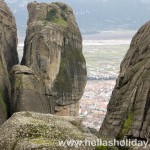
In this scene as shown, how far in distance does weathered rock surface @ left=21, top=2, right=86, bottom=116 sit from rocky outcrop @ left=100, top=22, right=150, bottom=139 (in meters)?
26.1

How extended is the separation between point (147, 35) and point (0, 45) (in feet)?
81.4

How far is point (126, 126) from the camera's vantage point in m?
29.5

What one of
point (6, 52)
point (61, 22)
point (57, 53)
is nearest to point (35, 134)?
point (6, 52)

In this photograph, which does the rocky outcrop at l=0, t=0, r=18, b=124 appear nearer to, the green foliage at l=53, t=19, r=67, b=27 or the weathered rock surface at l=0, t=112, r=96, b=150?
the green foliage at l=53, t=19, r=67, b=27

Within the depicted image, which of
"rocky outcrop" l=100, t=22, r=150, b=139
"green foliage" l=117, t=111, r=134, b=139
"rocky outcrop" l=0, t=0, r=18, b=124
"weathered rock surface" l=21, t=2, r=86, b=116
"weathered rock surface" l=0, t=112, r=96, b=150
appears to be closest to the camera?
"weathered rock surface" l=0, t=112, r=96, b=150

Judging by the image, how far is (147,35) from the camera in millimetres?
35656

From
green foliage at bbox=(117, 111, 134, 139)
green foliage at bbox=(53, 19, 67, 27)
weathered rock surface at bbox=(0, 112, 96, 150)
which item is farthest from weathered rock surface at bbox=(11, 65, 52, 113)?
weathered rock surface at bbox=(0, 112, 96, 150)

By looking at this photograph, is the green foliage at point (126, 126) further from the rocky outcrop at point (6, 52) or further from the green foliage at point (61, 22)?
the green foliage at point (61, 22)

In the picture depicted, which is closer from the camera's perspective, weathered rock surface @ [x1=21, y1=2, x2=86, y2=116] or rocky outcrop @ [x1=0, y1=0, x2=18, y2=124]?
rocky outcrop @ [x1=0, y1=0, x2=18, y2=124]

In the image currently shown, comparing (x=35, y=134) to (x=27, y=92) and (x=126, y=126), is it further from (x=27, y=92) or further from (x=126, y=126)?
(x=27, y=92)

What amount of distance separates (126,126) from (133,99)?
5.70 feet

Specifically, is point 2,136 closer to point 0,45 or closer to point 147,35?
point 147,35

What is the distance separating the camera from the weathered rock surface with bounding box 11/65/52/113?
50.8m

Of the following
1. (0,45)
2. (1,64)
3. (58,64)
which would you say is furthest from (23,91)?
(58,64)
